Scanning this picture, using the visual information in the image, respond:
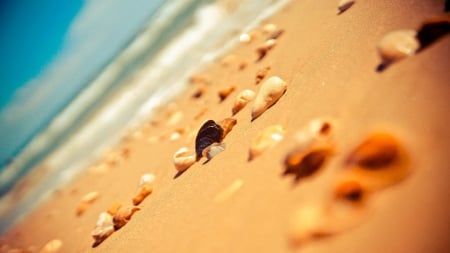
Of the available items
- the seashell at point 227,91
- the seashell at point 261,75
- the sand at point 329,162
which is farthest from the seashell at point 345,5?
the seashell at point 227,91

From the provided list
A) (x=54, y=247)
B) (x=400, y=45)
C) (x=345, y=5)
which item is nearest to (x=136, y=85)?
(x=54, y=247)

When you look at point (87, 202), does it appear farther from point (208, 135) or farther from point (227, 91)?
point (208, 135)

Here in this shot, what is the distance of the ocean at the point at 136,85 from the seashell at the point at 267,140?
377 cm

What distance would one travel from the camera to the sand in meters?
0.98

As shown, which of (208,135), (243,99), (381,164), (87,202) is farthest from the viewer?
(87,202)

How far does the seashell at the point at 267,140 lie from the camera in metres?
1.82

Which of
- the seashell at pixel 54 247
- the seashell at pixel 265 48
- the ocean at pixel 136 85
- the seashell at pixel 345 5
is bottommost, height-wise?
the seashell at pixel 345 5

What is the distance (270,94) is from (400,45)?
911 mm

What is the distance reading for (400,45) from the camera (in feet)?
5.10

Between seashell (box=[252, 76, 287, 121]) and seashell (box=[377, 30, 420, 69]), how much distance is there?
2.59ft

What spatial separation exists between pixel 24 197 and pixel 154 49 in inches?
273

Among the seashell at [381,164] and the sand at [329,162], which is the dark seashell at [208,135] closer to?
the sand at [329,162]

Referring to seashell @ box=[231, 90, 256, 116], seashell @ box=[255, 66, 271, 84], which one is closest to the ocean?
seashell @ box=[255, 66, 271, 84]

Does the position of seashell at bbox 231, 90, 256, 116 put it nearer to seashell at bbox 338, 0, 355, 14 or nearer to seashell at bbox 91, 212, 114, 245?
seashell at bbox 338, 0, 355, 14
